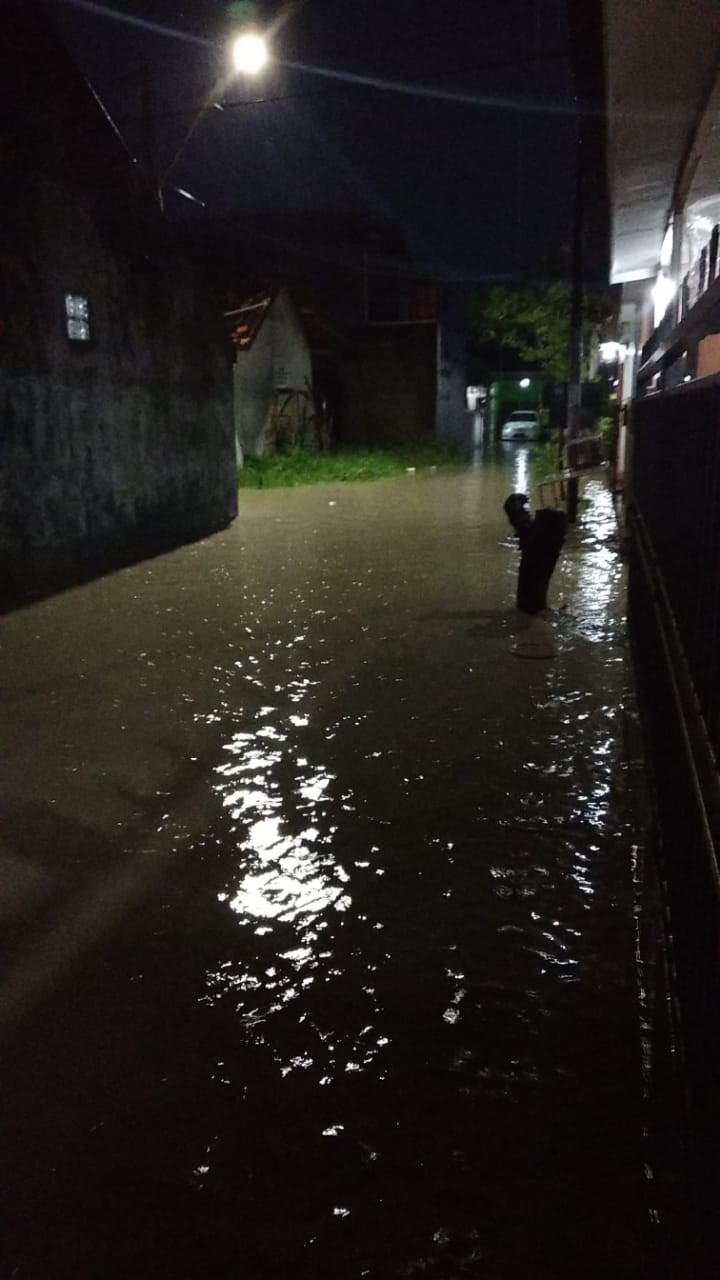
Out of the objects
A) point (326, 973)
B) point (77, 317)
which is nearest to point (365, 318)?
point (77, 317)

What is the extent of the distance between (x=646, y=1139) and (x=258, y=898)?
74.8 inches

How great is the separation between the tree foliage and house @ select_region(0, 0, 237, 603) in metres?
11.0

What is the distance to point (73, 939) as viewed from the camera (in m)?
3.78

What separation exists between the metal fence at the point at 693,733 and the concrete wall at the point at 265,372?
21.6m

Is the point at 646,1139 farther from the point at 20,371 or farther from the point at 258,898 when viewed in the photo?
the point at 20,371

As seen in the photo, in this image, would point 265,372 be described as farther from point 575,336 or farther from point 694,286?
point 694,286

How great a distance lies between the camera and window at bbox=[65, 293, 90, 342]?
10938 millimetres

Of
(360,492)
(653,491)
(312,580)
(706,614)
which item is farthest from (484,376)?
(706,614)

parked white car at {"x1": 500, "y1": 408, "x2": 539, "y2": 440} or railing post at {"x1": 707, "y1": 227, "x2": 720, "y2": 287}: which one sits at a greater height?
parked white car at {"x1": 500, "y1": 408, "x2": 539, "y2": 440}

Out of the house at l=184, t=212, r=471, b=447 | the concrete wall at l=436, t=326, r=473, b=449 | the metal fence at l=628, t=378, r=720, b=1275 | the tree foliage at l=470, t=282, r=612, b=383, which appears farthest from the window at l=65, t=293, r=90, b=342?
the concrete wall at l=436, t=326, r=473, b=449

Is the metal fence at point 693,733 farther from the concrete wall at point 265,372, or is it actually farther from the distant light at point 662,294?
the concrete wall at point 265,372

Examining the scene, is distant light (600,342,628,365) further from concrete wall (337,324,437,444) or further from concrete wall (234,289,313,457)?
concrete wall (337,324,437,444)

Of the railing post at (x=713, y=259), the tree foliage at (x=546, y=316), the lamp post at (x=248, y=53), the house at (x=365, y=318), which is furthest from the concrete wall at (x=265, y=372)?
the railing post at (x=713, y=259)

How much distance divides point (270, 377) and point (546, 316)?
9.57m
